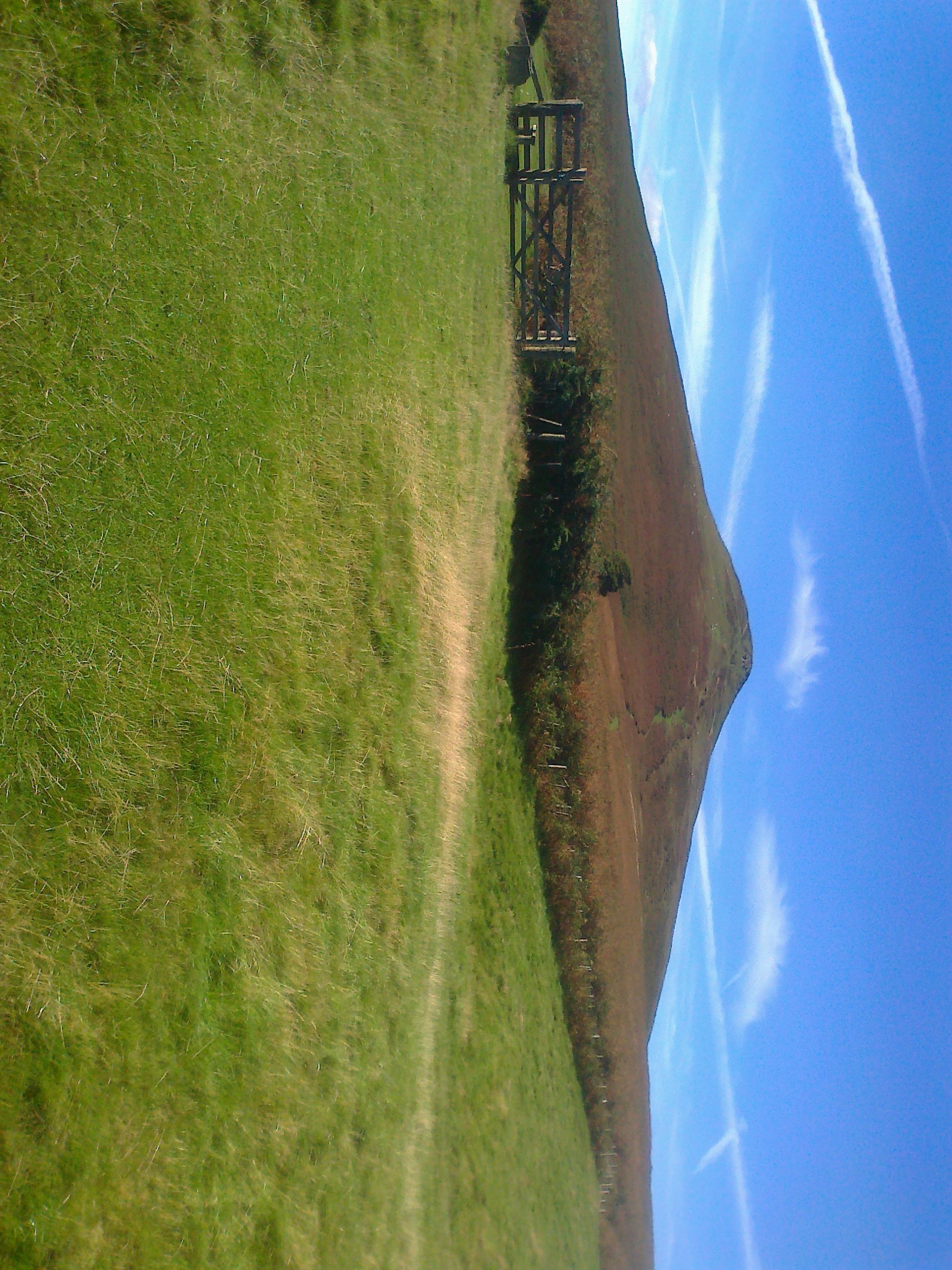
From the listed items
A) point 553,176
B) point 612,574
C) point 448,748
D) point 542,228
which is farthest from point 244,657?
point 612,574

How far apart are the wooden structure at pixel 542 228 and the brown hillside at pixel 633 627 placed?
1.76m

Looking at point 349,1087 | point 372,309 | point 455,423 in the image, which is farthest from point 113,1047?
point 455,423

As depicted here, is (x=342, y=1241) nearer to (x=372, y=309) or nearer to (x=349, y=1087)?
(x=349, y=1087)

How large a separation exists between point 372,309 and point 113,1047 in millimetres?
9766

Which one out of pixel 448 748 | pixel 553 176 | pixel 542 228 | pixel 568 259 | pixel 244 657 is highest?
pixel 553 176

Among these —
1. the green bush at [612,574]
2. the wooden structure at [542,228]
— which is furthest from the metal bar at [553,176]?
the green bush at [612,574]

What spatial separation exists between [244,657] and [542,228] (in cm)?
1195

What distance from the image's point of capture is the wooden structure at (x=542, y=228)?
16.3 metres

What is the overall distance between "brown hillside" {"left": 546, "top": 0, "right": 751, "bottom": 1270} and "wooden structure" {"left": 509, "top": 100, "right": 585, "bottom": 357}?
1757mm

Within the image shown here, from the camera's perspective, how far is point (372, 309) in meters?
12.2

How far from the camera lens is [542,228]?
54.8 ft

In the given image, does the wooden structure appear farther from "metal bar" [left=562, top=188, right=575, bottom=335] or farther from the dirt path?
the dirt path

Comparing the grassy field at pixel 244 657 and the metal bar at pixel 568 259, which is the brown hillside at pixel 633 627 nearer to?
the metal bar at pixel 568 259

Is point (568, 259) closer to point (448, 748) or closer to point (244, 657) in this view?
point (448, 748)
